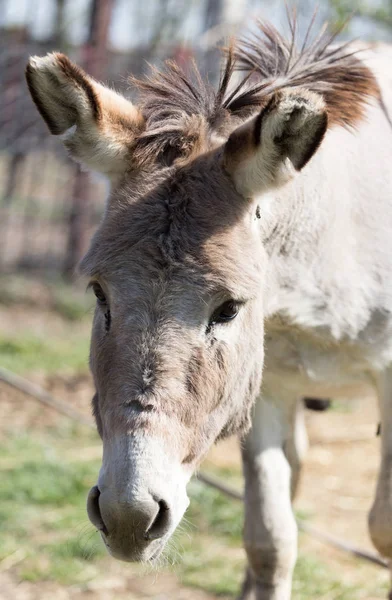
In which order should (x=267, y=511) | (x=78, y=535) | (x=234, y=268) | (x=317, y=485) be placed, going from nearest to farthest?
(x=234, y=268)
(x=267, y=511)
(x=78, y=535)
(x=317, y=485)

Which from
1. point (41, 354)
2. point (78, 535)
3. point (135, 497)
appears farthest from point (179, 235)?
point (41, 354)

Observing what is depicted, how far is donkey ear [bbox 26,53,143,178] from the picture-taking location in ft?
8.64

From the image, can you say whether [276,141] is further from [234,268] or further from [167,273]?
[167,273]

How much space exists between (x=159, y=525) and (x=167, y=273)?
72cm

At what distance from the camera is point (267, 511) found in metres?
3.56

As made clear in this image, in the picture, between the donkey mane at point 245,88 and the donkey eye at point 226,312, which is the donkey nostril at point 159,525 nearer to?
the donkey eye at point 226,312

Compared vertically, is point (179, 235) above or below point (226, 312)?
above

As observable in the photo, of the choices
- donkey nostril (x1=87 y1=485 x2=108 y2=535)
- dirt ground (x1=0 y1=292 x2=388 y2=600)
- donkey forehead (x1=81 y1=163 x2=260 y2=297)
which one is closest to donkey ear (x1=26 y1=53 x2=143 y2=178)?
donkey forehead (x1=81 y1=163 x2=260 y2=297)

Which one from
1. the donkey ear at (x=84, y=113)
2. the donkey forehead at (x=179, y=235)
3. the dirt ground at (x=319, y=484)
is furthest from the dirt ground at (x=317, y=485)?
the donkey ear at (x=84, y=113)

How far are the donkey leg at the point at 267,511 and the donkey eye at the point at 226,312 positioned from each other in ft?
3.77

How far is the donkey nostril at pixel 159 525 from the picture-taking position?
2.31 meters

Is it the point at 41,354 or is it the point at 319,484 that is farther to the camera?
the point at 41,354

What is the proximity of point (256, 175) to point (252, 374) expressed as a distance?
664 millimetres

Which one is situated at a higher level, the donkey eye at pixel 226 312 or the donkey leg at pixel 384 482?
the donkey eye at pixel 226 312
